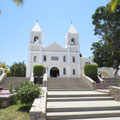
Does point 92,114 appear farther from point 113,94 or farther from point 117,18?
point 117,18

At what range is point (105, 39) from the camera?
2170 cm

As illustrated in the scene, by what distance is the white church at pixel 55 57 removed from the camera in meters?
27.7

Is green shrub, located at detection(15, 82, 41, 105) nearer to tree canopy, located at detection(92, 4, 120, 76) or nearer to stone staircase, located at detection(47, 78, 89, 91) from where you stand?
stone staircase, located at detection(47, 78, 89, 91)

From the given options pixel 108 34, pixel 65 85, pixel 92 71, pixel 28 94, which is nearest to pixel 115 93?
pixel 28 94

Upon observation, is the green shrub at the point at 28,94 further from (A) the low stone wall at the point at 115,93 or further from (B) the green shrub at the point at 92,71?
(B) the green shrub at the point at 92,71

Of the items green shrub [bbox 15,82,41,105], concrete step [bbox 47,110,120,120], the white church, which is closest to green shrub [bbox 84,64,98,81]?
concrete step [bbox 47,110,120,120]

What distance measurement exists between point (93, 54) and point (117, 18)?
785 centimetres

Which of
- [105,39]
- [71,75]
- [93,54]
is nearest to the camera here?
[105,39]

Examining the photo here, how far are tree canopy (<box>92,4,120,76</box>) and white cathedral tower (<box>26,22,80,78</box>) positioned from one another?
24.0 feet

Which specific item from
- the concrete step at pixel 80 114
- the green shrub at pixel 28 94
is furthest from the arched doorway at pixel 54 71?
the concrete step at pixel 80 114

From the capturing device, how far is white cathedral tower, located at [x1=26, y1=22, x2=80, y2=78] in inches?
1089

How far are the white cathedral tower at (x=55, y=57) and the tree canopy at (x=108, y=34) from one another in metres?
7.32

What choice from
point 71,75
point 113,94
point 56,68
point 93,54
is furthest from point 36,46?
point 113,94

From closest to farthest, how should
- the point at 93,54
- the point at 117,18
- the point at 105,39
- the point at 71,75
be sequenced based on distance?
1. the point at 117,18
2. the point at 105,39
3. the point at 93,54
4. the point at 71,75
